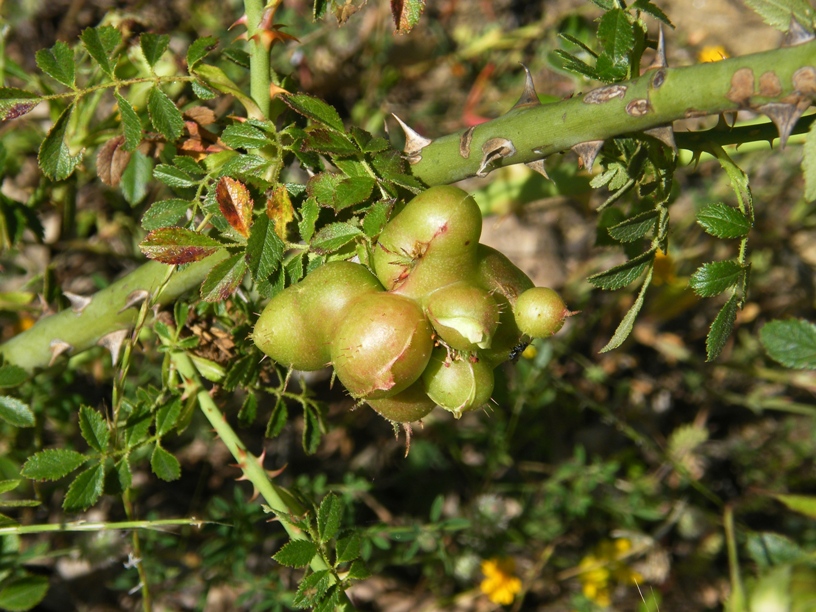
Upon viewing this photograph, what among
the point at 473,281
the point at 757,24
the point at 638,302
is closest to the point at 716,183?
the point at 757,24

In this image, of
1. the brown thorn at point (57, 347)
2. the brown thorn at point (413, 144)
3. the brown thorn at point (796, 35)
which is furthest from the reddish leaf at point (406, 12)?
the brown thorn at point (57, 347)

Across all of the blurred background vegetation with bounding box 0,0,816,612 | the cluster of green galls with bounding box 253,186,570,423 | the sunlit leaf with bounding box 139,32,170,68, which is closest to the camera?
the cluster of green galls with bounding box 253,186,570,423

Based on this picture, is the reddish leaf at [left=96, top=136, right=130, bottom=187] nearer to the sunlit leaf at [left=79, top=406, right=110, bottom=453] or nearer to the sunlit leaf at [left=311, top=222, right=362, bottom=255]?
the sunlit leaf at [left=79, top=406, right=110, bottom=453]

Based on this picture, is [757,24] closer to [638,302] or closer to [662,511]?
[662,511]

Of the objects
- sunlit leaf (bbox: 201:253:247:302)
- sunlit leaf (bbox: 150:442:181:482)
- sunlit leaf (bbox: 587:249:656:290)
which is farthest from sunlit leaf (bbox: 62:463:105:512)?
sunlit leaf (bbox: 587:249:656:290)

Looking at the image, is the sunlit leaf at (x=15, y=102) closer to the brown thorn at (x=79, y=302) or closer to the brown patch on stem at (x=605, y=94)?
the brown thorn at (x=79, y=302)

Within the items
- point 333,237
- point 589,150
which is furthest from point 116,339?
point 589,150
